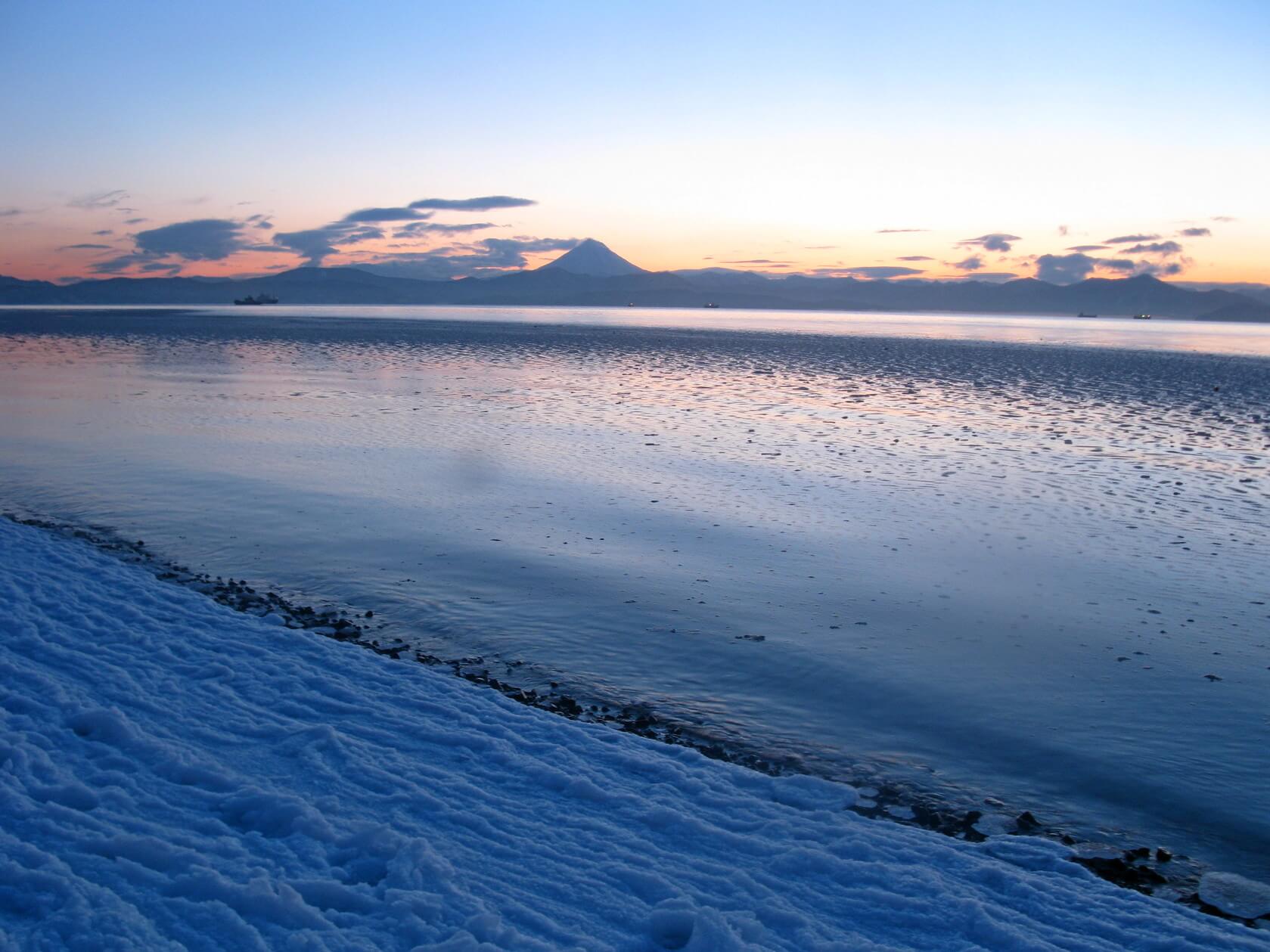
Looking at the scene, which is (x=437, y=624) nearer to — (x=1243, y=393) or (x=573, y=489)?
(x=573, y=489)

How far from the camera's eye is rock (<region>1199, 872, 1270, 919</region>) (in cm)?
485

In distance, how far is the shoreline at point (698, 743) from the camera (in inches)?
206

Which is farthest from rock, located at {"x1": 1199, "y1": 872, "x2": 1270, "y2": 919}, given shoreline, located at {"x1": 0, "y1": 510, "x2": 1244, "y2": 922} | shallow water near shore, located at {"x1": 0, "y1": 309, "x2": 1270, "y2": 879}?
shallow water near shore, located at {"x1": 0, "y1": 309, "x2": 1270, "y2": 879}

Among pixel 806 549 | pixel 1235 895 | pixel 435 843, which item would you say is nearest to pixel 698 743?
pixel 435 843

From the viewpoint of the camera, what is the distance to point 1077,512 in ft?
43.4

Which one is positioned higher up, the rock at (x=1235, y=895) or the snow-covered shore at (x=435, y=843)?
the snow-covered shore at (x=435, y=843)

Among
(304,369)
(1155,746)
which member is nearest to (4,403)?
(304,369)

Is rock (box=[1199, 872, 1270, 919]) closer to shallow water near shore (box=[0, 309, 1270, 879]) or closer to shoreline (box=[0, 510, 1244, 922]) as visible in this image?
shoreline (box=[0, 510, 1244, 922])

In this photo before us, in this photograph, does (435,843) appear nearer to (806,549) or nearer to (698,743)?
(698,743)

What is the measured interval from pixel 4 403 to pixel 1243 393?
35807 millimetres

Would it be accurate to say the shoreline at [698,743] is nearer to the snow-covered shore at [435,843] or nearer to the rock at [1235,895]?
the rock at [1235,895]

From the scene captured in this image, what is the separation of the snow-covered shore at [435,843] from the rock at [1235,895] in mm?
236

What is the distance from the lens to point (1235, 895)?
5000mm

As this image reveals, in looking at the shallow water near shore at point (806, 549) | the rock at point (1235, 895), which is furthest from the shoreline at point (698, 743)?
the shallow water near shore at point (806, 549)
